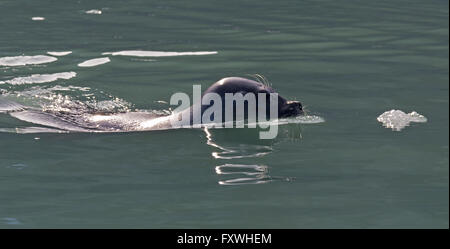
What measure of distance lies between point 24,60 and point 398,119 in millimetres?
6178

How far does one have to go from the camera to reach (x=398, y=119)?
1057 centimetres

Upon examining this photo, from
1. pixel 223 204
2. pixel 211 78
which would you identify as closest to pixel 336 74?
pixel 211 78

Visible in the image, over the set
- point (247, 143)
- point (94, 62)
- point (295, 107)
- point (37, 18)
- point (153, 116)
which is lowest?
point (247, 143)

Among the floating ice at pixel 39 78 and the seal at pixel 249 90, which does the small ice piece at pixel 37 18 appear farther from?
the seal at pixel 249 90

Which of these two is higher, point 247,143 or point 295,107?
point 295,107

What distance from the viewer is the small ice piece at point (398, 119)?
33.8 feet

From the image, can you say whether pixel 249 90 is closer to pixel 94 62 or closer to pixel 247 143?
pixel 247 143

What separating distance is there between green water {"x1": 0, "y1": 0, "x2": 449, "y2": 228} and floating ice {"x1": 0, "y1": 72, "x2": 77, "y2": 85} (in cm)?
17

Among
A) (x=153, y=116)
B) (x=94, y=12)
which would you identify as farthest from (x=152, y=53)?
(x=94, y=12)

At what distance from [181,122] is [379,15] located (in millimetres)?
9481

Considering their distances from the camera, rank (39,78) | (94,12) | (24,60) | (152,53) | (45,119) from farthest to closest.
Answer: (94,12)
(152,53)
(24,60)
(39,78)
(45,119)

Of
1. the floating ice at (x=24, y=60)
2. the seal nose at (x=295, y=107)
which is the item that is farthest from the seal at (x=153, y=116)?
the floating ice at (x=24, y=60)

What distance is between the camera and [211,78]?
13.1 m

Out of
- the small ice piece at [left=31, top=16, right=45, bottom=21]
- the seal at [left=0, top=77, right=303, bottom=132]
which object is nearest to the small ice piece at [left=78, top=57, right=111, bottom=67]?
the seal at [left=0, top=77, right=303, bottom=132]
